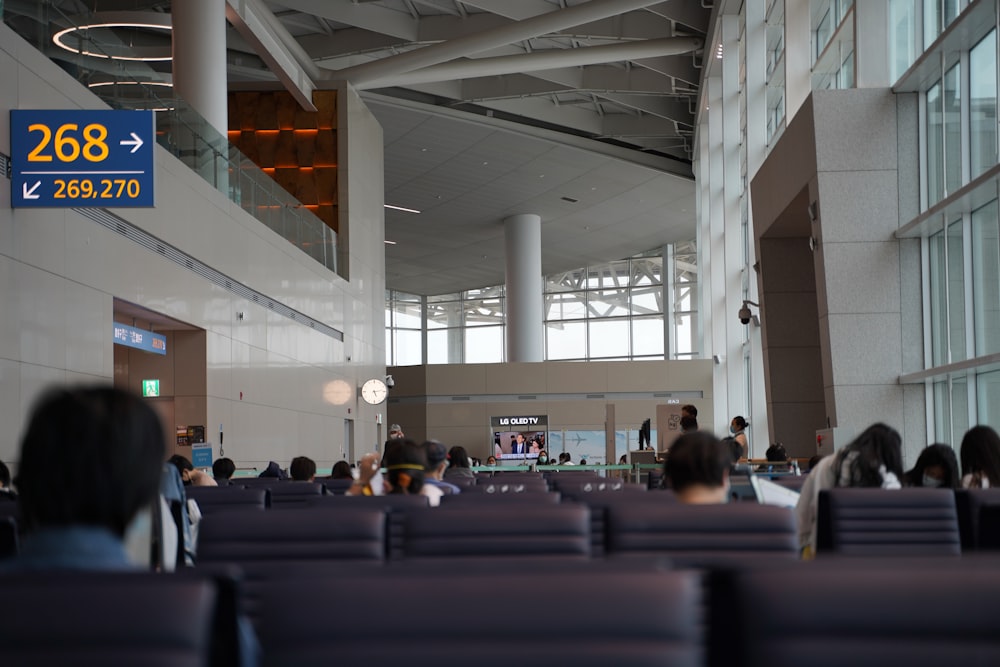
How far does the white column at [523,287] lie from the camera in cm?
3709

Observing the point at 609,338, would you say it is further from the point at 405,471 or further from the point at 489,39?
the point at 405,471

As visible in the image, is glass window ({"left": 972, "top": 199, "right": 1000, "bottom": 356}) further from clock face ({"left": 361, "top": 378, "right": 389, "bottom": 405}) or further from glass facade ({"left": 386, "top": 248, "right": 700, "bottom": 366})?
glass facade ({"left": 386, "top": 248, "right": 700, "bottom": 366})

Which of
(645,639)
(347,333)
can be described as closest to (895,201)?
(645,639)

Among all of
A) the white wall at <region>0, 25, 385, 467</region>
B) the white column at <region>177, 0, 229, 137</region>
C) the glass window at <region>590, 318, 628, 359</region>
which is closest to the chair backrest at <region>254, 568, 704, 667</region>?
the white wall at <region>0, 25, 385, 467</region>

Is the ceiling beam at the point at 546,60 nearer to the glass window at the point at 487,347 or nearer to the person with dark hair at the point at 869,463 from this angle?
the person with dark hair at the point at 869,463

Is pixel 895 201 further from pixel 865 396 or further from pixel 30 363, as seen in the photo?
pixel 30 363

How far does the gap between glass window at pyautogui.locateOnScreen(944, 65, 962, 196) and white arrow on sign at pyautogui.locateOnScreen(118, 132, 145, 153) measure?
27.6ft

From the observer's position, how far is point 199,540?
3.47 m

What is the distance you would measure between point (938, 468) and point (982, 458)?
0.85 ft

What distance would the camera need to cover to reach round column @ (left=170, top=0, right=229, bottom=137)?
16.7 m

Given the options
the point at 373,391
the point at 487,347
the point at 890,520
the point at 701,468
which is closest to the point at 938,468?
the point at 890,520

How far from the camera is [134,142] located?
11195 millimetres

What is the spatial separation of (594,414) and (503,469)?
1361cm

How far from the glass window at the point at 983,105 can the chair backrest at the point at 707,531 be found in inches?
325
